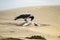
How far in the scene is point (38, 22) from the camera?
1.35 metres

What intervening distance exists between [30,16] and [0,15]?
33 cm

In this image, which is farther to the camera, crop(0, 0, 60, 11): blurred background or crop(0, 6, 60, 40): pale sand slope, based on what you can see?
crop(0, 0, 60, 11): blurred background

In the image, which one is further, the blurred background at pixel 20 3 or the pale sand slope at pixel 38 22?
the blurred background at pixel 20 3

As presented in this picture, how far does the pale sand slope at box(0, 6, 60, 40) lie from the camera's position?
1.16 metres

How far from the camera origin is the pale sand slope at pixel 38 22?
3.80 ft

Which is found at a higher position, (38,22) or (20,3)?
(20,3)

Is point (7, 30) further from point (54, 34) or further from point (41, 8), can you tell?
point (41, 8)

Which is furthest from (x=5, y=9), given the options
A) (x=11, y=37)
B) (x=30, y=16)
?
(x=11, y=37)

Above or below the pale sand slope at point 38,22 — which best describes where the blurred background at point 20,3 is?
above

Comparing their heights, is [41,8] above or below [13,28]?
above

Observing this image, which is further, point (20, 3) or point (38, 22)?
point (20, 3)

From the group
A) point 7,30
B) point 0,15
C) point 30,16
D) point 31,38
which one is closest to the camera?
point 31,38

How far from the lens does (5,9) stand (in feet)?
5.79

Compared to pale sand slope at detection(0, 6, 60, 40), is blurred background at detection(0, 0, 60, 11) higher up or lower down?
higher up
